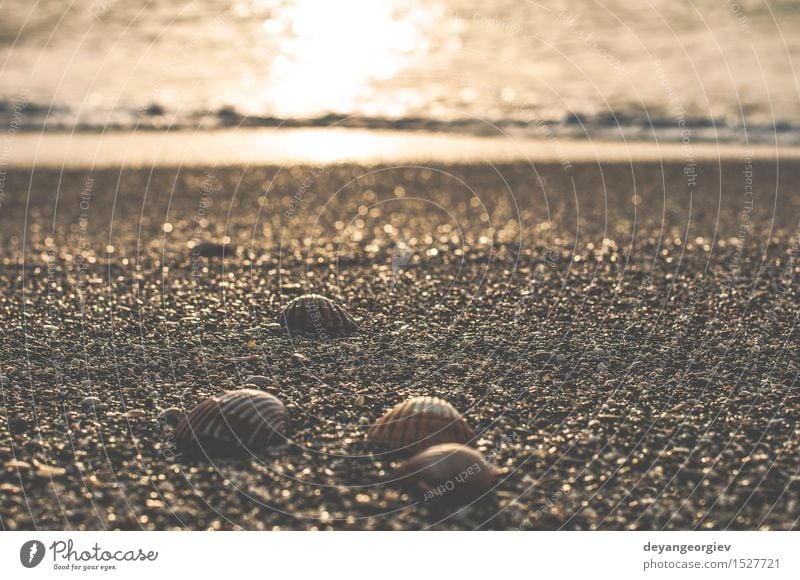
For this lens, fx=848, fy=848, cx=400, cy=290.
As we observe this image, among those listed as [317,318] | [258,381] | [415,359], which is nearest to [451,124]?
[317,318]

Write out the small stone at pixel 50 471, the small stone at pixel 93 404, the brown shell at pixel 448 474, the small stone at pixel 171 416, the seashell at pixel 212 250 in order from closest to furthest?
the brown shell at pixel 448 474 → the small stone at pixel 50 471 → the small stone at pixel 171 416 → the small stone at pixel 93 404 → the seashell at pixel 212 250

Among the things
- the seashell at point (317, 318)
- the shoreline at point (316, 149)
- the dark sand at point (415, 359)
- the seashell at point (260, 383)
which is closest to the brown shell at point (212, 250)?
the dark sand at point (415, 359)

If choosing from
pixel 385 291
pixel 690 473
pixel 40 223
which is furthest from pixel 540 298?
pixel 40 223

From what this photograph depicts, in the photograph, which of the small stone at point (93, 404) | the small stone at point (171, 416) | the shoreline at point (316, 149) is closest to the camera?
the small stone at point (171, 416)

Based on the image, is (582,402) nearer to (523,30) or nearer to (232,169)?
(232,169)

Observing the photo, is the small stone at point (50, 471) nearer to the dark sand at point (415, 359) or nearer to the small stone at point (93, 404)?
the dark sand at point (415, 359)

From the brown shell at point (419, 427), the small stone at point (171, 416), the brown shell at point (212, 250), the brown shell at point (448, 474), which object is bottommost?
the brown shell at point (212, 250)
